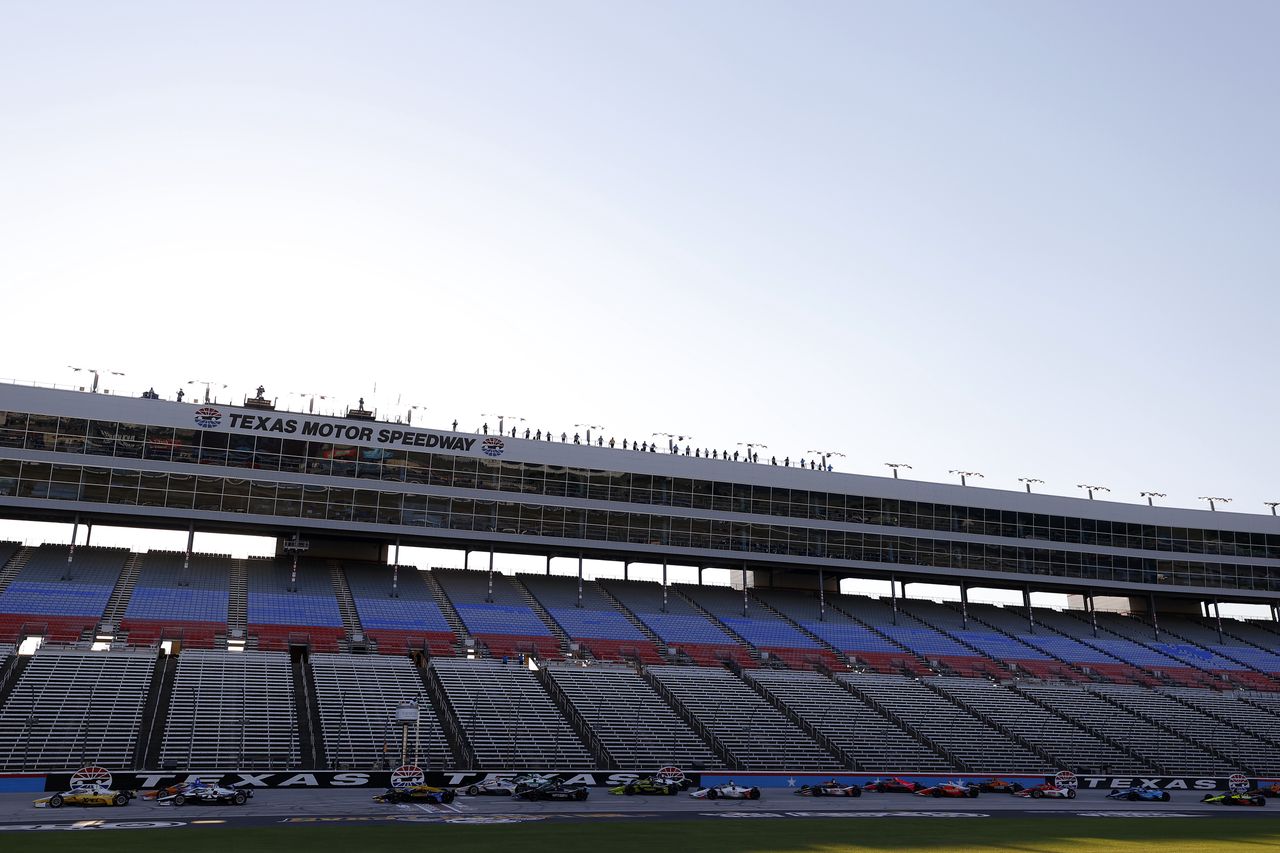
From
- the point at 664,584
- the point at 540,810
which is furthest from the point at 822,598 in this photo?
the point at 540,810

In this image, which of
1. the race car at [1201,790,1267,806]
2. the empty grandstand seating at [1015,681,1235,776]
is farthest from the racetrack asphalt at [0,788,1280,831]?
the empty grandstand seating at [1015,681,1235,776]

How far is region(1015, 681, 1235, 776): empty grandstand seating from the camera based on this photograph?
244ft

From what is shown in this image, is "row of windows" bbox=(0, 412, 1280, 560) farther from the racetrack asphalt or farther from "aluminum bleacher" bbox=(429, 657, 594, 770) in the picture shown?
the racetrack asphalt

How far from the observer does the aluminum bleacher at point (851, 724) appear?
68000 millimetres

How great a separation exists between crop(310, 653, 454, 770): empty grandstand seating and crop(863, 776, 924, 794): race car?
82.2ft

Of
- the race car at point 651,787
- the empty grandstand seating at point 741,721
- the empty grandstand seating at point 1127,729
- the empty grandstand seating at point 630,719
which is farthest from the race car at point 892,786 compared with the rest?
the empty grandstand seating at point 1127,729

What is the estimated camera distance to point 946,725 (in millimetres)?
73812

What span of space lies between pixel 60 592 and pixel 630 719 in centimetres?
3810

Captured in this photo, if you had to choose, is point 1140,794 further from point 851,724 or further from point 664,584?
point 664,584

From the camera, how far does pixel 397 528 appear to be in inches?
3172

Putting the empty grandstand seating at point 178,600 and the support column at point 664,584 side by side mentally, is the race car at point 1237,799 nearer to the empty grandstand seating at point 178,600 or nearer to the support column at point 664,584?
the support column at point 664,584

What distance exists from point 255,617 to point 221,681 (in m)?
10.1

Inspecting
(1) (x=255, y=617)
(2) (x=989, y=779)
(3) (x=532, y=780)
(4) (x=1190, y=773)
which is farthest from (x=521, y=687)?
(4) (x=1190, y=773)

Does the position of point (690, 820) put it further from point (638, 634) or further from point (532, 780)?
point (638, 634)
